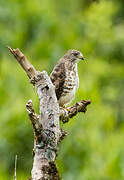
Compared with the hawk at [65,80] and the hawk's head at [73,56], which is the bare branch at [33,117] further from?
the hawk's head at [73,56]

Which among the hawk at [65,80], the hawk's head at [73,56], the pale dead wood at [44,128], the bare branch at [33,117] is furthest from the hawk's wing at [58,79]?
the bare branch at [33,117]

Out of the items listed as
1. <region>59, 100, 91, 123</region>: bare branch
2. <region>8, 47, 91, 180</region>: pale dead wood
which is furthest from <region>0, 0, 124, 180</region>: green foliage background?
<region>8, 47, 91, 180</region>: pale dead wood

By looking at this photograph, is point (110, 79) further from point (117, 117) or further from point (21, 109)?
point (21, 109)

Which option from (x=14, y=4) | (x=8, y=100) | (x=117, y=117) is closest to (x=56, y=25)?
(x=14, y=4)

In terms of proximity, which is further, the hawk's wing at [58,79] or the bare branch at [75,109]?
the hawk's wing at [58,79]

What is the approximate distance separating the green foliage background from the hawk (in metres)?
1.16

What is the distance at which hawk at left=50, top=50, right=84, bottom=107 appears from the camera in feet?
18.7

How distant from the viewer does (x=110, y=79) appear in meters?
12.9

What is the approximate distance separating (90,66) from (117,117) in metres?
1.05

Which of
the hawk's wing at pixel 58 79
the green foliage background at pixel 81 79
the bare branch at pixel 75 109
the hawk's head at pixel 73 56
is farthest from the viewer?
the green foliage background at pixel 81 79

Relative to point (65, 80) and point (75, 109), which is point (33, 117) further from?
point (65, 80)

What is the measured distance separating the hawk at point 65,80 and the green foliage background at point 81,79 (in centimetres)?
116

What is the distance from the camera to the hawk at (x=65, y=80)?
5.70 metres

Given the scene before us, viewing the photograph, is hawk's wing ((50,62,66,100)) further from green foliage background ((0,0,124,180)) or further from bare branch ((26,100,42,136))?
bare branch ((26,100,42,136))
